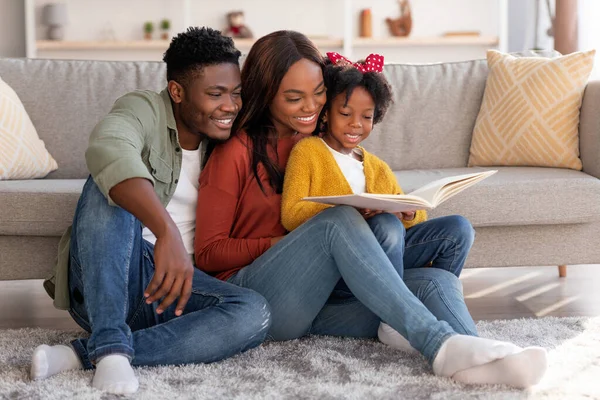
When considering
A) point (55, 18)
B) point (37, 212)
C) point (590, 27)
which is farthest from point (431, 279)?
point (55, 18)

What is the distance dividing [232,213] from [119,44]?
424cm

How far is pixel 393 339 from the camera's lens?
6.58ft

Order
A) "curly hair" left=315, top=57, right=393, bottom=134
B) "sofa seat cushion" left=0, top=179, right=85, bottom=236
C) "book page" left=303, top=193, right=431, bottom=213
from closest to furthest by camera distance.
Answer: "book page" left=303, top=193, right=431, bottom=213
"curly hair" left=315, top=57, right=393, bottom=134
"sofa seat cushion" left=0, top=179, right=85, bottom=236

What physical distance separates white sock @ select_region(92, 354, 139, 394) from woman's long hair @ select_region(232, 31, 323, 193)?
1.88ft

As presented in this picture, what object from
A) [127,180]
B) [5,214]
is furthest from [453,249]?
[5,214]

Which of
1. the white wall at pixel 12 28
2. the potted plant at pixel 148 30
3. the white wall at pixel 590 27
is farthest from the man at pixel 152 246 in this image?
the white wall at pixel 12 28

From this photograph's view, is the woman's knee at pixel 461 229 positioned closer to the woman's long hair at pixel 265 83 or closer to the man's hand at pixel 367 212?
the man's hand at pixel 367 212

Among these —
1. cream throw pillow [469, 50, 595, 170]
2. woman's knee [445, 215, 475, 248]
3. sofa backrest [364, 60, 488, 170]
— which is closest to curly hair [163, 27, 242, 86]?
woman's knee [445, 215, 475, 248]

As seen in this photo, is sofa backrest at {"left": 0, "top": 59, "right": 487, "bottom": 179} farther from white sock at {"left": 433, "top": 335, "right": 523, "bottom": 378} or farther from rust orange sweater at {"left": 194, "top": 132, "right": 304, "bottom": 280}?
white sock at {"left": 433, "top": 335, "right": 523, "bottom": 378}

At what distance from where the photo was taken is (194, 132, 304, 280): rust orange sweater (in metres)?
1.97

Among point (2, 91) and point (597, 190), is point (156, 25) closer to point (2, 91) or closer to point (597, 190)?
point (2, 91)

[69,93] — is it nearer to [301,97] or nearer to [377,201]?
[301,97]

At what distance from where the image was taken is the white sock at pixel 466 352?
5.39 ft

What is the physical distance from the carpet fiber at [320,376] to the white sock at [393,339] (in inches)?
0.8
